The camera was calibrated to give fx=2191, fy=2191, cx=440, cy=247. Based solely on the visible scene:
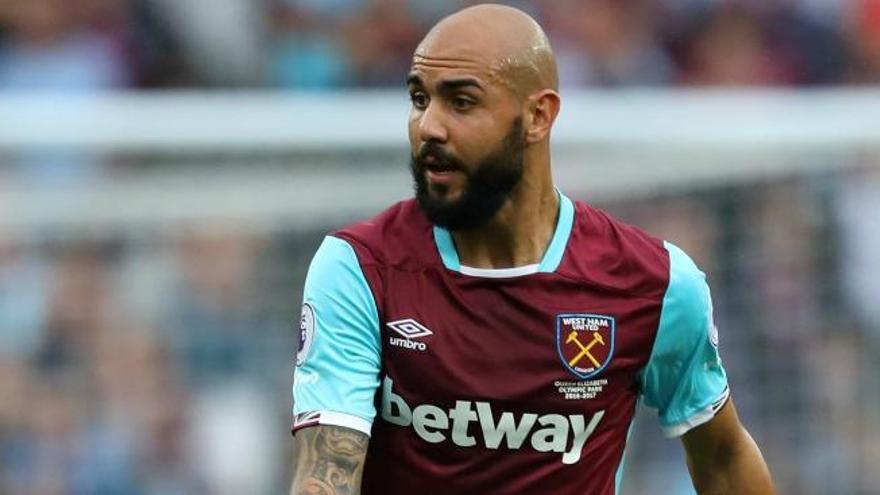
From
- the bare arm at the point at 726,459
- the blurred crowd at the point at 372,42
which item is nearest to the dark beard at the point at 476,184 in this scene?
the bare arm at the point at 726,459

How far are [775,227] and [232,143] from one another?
7.02ft

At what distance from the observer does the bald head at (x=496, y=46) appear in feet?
15.7

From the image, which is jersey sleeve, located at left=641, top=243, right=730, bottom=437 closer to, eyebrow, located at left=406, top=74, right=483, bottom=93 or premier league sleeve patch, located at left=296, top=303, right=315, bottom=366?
eyebrow, located at left=406, top=74, right=483, bottom=93

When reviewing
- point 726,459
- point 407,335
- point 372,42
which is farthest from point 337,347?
point 372,42

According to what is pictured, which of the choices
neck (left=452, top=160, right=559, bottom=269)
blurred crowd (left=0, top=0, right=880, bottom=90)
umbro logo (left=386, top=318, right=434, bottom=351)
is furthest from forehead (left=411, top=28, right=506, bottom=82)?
→ blurred crowd (left=0, top=0, right=880, bottom=90)

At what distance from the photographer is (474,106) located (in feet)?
15.8

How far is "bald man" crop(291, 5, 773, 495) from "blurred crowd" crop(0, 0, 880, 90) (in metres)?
4.56

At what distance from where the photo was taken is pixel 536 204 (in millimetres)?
5102

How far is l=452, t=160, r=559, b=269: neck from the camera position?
5027 millimetres

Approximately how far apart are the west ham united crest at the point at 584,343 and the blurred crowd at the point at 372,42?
4663 mm

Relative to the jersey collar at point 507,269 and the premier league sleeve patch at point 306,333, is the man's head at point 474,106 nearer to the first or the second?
the jersey collar at point 507,269

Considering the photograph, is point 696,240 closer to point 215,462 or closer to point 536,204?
point 215,462

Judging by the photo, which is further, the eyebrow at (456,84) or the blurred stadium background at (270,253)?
the blurred stadium background at (270,253)

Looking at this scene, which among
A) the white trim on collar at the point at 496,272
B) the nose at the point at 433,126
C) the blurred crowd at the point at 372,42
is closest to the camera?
the nose at the point at 433,126
